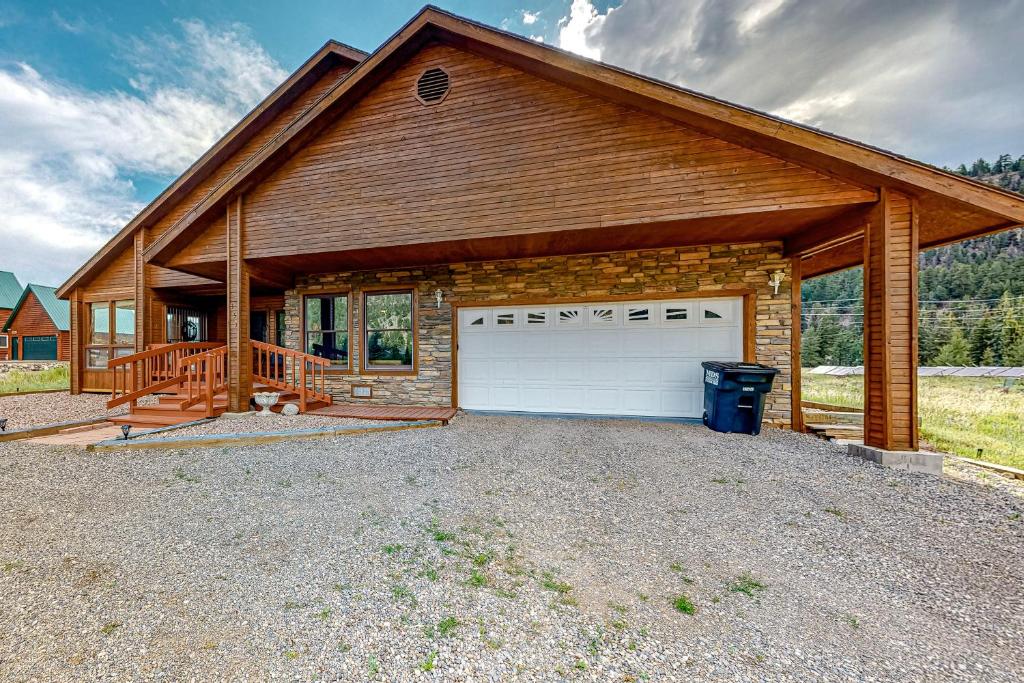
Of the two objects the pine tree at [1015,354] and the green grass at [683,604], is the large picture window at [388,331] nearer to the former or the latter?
the green grass at [683,604]

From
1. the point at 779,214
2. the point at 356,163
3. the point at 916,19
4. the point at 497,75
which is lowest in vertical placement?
the point at 779,214

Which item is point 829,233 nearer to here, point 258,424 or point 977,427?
point 977,427

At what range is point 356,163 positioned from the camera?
19.1 feet

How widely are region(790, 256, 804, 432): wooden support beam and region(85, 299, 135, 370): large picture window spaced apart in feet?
48.0

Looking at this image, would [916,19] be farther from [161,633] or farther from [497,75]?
[161,633]

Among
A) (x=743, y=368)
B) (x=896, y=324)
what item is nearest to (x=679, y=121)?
(x=743, y=368)

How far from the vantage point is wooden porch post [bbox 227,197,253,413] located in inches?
246

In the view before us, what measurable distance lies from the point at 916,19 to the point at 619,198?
6866 millimetres

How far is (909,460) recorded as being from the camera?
4051mm

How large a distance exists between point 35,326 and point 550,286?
2970 centimetres

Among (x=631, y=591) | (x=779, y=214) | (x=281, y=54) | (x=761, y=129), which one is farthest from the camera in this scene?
(x=281, y=54)

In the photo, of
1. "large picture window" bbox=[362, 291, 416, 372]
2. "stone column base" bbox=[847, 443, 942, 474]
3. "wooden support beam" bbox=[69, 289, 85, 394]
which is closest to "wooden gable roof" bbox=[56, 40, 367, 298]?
"wooden support beam" bbox=[69, 289, 85, 394]

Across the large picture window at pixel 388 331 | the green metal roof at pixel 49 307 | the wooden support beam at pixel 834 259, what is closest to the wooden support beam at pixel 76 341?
the large picture window at pixel 388 331

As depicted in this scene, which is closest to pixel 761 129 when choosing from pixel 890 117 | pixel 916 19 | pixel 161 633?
pixel 916 19
